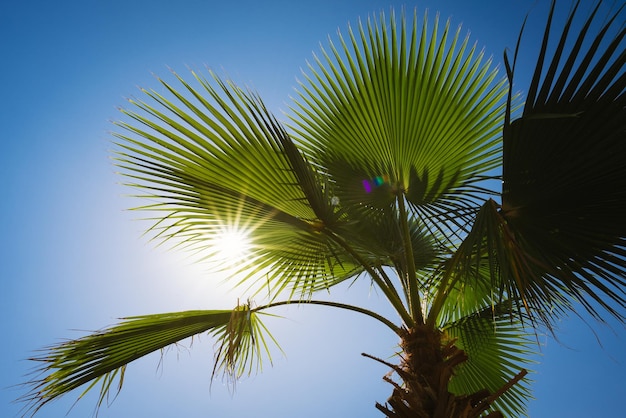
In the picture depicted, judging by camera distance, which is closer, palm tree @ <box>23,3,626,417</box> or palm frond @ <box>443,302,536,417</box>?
palm tree @ <box>23,3,626,417</box>

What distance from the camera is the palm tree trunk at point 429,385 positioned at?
1.94m

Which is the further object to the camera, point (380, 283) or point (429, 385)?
point (380, 283)

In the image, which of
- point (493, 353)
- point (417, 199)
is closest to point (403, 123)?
point (417, 199)

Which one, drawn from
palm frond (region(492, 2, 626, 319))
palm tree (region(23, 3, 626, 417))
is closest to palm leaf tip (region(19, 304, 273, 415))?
palm tree (region(23, 3, 626, 417))

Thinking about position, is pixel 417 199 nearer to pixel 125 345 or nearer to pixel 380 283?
pixel 380 283

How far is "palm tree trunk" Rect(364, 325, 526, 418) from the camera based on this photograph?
1938 mm

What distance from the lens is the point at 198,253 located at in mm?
2922

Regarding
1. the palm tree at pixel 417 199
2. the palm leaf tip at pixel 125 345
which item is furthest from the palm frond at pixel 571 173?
the palm leaf tip at pixel 125 345

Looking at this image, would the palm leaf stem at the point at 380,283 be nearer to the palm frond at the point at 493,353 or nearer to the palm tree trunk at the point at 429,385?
the palm tree trunk at the point at 429,385

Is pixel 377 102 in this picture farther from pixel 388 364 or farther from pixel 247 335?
pixel 247 335

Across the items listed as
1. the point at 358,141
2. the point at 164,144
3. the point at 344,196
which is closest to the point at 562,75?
the point at 358,141

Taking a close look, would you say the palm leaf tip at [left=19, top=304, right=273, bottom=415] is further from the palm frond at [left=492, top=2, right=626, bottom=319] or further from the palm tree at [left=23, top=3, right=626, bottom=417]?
the palm frond at [left=492, top=2, right=626, bottom=319]

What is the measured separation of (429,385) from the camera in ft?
6.93

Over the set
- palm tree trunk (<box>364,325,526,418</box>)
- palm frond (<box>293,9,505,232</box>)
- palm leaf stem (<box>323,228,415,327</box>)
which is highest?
palm frond (<box>293,9,505,232</box>)
